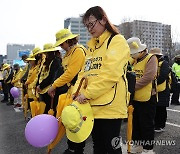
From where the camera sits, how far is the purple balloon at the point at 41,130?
2703 mm

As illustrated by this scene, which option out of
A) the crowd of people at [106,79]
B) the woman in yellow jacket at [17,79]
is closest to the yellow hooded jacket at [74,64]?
the crowd of people at [106,79]

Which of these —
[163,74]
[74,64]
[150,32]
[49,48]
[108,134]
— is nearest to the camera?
[108,134]

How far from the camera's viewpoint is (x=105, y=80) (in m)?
2.43

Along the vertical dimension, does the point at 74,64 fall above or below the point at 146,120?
above

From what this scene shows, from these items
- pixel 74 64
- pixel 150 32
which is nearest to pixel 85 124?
pixel 74 64

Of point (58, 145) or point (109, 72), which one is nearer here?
point (109, 72)

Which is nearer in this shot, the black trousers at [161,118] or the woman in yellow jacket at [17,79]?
the black trousers at [161,118]

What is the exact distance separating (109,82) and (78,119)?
0.42m

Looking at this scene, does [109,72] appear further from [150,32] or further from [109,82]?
[150,32]

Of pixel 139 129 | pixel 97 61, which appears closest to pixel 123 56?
pixel 97 61

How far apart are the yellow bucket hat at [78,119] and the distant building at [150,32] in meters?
42.8

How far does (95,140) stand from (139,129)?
1.64m

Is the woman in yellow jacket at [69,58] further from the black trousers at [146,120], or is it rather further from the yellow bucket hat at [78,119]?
the yellow bucket hat at [78,119]

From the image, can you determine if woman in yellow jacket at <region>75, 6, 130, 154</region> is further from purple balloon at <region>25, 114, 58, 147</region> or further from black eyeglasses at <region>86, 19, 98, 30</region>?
purple balloon at <region>25, 114, 58, 147</region>
